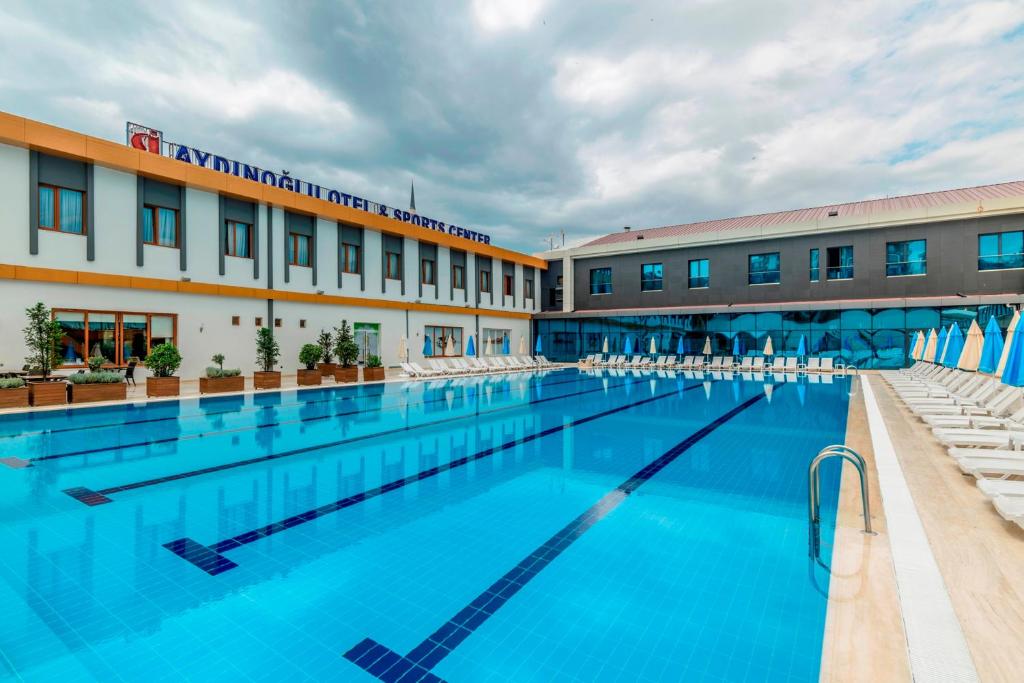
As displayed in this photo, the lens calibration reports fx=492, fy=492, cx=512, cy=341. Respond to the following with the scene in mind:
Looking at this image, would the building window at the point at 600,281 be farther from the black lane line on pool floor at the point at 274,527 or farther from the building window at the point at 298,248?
the black lane line on pool floor at the point at 274,527

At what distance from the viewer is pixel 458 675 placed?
250 centimetres

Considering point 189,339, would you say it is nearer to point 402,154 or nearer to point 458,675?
point 402,154

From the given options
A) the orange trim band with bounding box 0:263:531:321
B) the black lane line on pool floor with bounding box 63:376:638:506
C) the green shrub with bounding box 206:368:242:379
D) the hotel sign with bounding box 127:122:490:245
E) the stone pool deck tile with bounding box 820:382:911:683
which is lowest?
the black lane line on pool floor with bounding box 63:376:638:506

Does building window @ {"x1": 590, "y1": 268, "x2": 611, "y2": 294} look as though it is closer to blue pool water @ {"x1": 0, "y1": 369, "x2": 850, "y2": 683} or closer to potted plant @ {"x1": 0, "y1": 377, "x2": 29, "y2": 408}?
blue pool water @ {"x1": 0, "y1": 369, "x2": 850, "y2": 683}

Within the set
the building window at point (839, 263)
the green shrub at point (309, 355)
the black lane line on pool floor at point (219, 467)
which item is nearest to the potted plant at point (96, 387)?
the green shrub at point (309, 355)

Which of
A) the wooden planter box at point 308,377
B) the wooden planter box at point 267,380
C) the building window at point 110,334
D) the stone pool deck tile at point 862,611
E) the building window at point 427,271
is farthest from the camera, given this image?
the building window at point 427,271

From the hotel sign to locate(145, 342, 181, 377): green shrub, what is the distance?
20.6 ft

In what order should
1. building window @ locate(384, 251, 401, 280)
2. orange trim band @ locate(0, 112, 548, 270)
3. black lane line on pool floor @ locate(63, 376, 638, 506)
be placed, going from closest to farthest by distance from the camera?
black lane line on pool floor @ locate(63, 376, 638, 506), orange trim band @ locate(0, 112, 548, 270), building window @ locate(384, 251, 401, 280)

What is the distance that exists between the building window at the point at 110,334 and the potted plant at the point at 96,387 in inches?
66.5

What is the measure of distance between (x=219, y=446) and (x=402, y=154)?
58.9 ft

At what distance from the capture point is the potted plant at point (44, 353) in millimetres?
11398

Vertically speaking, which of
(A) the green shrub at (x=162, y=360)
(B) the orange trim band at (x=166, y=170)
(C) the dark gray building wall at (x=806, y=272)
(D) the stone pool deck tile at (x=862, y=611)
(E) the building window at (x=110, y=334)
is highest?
(B) the orange trim band at (x=166, y=170)

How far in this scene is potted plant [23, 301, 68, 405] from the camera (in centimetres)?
1140

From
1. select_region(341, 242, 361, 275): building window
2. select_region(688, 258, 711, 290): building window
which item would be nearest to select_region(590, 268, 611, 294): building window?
select_region(688, 258, 711, 290): building window
